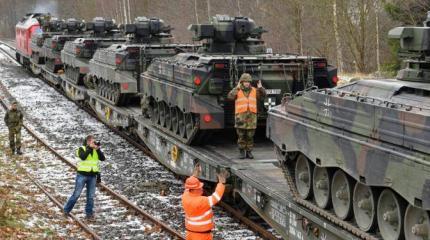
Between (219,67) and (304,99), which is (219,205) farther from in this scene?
(304,99)

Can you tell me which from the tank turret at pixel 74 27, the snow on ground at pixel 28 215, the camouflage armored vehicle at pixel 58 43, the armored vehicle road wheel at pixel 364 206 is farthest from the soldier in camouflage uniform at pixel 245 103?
the tank turret at pixel 74 27

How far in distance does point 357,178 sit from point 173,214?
509 centimetres

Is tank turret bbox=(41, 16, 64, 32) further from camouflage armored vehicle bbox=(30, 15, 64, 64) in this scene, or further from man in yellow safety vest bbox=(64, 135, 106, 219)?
man in yellow safety vest bbox=(64, 135, 106, 219)

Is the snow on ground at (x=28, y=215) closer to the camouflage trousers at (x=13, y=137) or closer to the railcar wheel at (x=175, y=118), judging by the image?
the camouflage trousers at (x=13, y=137)

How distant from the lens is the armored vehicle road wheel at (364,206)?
7.70 m

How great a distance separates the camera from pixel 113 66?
20.1 metres

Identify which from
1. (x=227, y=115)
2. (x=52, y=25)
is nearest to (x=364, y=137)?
(x=227, y=115)

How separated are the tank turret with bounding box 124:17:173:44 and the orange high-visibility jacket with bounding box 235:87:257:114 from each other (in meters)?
11.4

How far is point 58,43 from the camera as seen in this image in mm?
31062

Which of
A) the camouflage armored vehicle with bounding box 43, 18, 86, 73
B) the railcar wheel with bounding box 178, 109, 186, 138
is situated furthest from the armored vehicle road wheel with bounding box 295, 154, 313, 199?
the camouflage armored vehicle with bounding box 43, 18, 86, 73

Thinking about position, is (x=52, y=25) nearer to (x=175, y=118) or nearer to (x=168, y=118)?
(x=168, y=118)

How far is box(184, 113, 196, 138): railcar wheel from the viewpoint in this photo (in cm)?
1355

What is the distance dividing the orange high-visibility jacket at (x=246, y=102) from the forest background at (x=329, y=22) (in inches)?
443

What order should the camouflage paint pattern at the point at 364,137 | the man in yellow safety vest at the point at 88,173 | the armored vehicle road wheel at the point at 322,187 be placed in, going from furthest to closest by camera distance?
the man in yellow safety vest at the point at 88,173
the armored vehicle road wheel at the point at 322,187
the camouflage paint pattern at the point at 364,137
